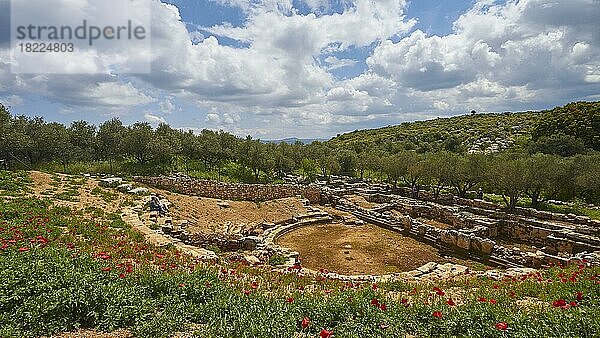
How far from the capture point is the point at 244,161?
4228 centimetres

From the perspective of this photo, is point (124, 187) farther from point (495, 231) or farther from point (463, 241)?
point (495, 231)

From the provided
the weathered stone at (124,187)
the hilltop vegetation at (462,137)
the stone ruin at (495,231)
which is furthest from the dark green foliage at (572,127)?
the weathered stone at (124,187)

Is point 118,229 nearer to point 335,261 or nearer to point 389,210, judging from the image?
point 335,261

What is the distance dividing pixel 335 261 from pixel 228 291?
1024 centimetres

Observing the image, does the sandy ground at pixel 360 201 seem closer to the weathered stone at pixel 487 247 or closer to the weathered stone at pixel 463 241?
the weathered stone at pixel 463 241

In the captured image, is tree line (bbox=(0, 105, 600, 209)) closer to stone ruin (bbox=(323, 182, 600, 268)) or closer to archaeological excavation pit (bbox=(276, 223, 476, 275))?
stone ruin (bbox=(323, 182, 600, 268))

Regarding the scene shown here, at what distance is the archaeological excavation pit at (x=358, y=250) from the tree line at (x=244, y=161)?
12.3 m

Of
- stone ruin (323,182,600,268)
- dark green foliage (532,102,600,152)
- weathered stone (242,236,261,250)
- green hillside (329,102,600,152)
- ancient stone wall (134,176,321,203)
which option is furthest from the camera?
green hillside (329,102,600,152)

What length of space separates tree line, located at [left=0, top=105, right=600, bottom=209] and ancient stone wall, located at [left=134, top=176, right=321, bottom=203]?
966 centimetres

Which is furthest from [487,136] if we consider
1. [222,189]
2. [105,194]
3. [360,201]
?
[105,194]

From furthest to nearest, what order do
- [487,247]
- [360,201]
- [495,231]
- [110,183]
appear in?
[360,201] < [110,183] < [495,231] < [487,247]

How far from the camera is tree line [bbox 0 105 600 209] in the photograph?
28.1 metres

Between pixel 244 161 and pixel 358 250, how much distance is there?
84.9ft

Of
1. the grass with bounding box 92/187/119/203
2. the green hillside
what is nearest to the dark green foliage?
the green hillside
